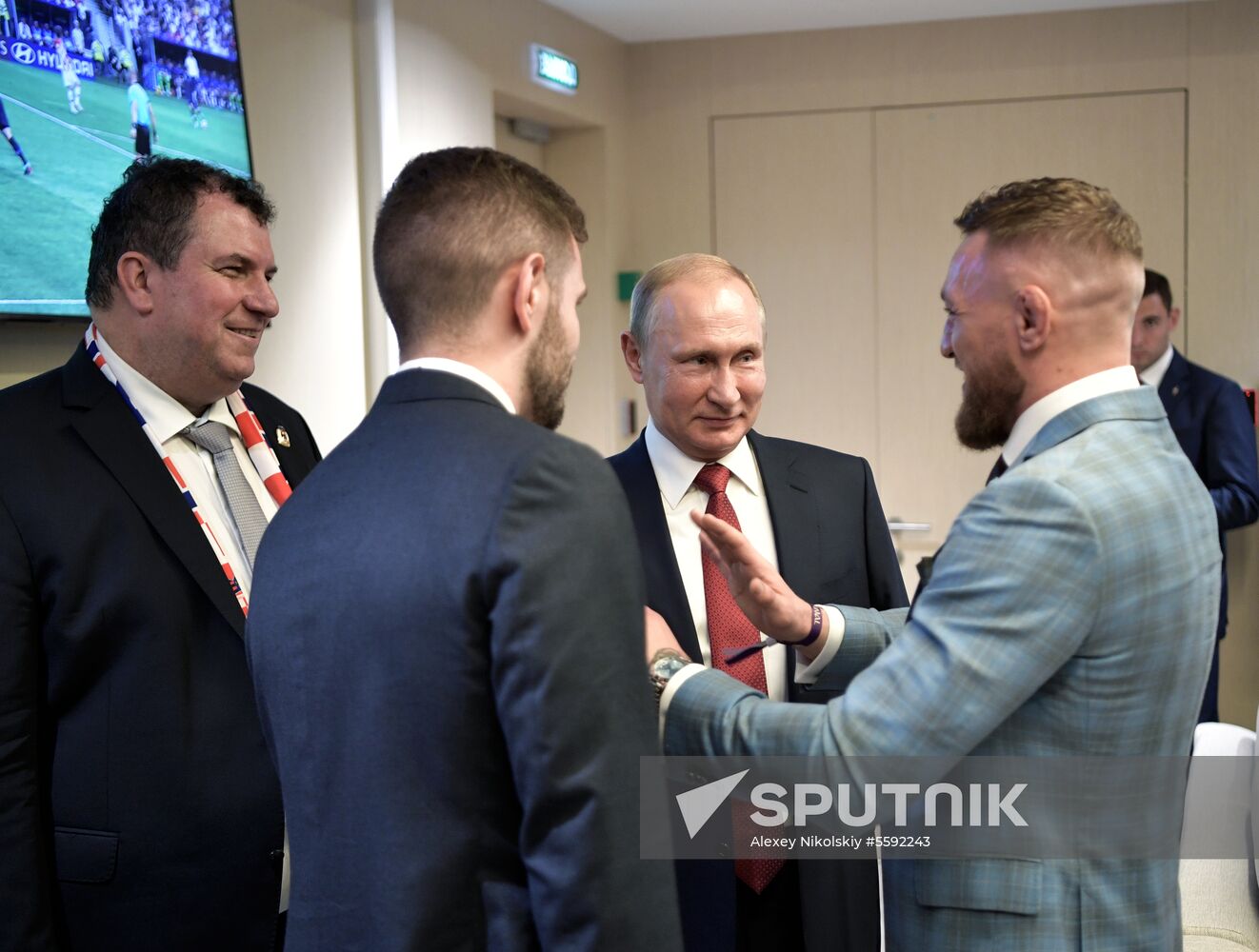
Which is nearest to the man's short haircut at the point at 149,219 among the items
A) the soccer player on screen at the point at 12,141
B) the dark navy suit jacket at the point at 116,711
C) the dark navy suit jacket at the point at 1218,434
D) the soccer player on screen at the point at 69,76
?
the dark navy suit jacket at the point at 116,711

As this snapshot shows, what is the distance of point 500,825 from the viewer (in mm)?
1254

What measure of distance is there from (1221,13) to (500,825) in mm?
5058

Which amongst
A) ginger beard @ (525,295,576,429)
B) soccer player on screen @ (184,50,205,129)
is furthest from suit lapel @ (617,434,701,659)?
soccer player on screen @ (184,50,205,129)

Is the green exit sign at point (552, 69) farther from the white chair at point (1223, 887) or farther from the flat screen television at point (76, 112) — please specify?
the white chair at point (1223, 887)

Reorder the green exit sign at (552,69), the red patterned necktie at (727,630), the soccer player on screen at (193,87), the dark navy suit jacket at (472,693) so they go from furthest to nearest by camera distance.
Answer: the green exit sign at (552,69)
the soccer player on screen at (193,87)
the red patterned necktie at (727,630)
the dark navy suit jacket at (472,693)

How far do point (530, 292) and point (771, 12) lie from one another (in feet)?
13.7

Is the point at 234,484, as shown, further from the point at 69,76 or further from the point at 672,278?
the point at 69,76

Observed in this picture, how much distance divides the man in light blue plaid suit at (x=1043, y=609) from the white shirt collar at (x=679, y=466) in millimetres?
454

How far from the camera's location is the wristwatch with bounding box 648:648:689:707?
1612mm

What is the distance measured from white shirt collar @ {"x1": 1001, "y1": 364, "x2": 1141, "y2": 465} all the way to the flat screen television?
6.58 feet

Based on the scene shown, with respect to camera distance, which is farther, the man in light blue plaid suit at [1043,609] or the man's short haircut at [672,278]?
the man's short haircut at [672,278]

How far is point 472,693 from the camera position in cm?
121

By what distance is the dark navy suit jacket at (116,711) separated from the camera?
179cm

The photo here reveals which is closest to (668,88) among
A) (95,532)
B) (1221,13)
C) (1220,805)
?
(1221,13)
